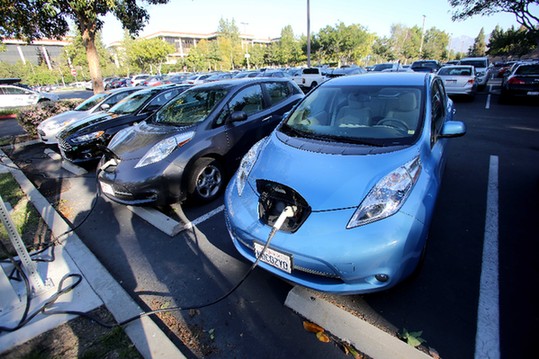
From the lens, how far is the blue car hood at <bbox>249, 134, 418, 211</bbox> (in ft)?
6.50

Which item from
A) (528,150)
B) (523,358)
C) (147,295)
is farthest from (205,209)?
(528,150)

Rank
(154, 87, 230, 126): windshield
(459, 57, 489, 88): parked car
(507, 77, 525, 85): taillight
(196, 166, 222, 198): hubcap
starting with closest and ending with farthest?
1. (196, 166, 222, 198): hubcap
2. (154, 87, 230, 126): windshield
3. (507, 77, 525, 85): taillight
4. (459, 57, 489, 88): parked car

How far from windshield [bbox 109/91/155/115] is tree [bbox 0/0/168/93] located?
Answer: 329 centimetres

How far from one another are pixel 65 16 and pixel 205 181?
10.3 metres

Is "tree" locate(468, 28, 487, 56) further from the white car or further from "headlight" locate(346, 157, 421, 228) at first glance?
"headlight" locate(346, 157, 421, 228)

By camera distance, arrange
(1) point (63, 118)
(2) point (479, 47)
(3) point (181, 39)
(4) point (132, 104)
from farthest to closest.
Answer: (3) point (181, 39) < (2) point (479, 47) < (1) point (63, 118) < (4) point (132, 104)

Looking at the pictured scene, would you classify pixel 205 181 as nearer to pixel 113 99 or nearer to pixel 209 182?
pixel 209 182

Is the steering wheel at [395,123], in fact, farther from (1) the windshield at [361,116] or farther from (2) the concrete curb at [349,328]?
(2) the concrete curb at [349,328]

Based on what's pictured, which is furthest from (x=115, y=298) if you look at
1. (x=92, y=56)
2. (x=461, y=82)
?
(x=461, y=82)

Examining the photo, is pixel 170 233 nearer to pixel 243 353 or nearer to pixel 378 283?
pixel 243 353

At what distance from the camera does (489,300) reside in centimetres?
211

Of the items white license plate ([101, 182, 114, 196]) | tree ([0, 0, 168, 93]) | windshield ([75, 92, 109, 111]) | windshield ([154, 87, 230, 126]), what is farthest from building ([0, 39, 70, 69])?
white license plate ([101, 182, 114, 196])

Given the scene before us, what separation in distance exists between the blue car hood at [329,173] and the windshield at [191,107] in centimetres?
189

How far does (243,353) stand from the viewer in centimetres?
186
